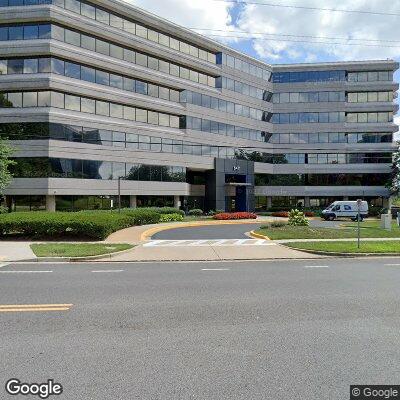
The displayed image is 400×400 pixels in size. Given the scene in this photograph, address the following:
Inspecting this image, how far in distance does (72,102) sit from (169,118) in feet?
38.6

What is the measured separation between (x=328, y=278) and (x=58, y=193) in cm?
2843

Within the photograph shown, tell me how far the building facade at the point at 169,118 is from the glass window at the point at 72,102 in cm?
10

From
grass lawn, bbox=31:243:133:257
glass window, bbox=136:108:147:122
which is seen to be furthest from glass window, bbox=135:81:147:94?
grass lawn, bbox=31:243:133:257

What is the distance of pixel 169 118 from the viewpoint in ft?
143

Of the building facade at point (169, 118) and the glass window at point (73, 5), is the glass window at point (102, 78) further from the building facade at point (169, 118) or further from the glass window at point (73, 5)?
the glass window at point (73, 5)

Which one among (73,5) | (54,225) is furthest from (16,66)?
(54,225)

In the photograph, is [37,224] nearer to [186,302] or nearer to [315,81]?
[186,302]

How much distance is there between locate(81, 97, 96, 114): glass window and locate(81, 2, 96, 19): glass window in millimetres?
8399

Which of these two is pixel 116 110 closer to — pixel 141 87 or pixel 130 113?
pixel 130 113

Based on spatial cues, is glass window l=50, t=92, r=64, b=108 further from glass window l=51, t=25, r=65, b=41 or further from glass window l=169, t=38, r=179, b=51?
glass window l=169, t=38, r=179, b=51

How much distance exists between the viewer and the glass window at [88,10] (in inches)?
1435

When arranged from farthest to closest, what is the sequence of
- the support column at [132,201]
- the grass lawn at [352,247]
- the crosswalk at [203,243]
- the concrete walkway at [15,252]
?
1. the support column at [132,201]
2. the crosswalk at [203,243]
3. the grass lawn at [352,247]
4. the concrete walkway at [15,252]

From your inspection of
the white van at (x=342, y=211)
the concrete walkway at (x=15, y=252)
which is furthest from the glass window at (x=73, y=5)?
the white van at (x=342, y=211)

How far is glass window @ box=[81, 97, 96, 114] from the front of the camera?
36219 mm
